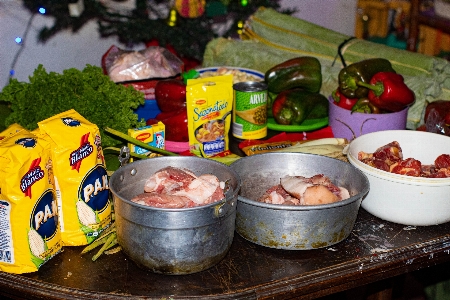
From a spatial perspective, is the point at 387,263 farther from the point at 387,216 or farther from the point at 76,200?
the point at 76,200

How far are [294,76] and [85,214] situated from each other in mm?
1363

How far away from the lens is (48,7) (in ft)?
10.5

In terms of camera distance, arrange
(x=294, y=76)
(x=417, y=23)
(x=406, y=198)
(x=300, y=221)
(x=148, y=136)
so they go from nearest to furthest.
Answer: (x=300, y=221) < (x=406, y=198) < (x=148, y=136) < (x=294, y=76) < (x=417, y=23)

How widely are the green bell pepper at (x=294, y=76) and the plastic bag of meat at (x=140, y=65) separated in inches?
17.6

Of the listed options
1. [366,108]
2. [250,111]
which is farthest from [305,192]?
[366,108]

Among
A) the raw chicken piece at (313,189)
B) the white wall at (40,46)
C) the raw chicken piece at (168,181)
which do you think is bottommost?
the white wall at (40,46)

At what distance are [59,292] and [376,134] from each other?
1124 millimetres

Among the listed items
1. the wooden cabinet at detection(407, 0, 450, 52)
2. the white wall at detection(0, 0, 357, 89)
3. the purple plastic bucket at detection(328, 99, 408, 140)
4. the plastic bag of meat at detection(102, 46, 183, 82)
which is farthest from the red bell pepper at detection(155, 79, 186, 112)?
the wooden cabinet at detection(407, 0, 450, 52)

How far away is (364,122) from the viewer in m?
2.07

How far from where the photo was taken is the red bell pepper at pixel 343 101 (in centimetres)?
222

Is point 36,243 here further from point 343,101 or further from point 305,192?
point 343,101

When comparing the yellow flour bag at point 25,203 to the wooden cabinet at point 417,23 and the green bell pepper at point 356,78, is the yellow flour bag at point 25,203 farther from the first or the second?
the wooden cabinet at point 417,23

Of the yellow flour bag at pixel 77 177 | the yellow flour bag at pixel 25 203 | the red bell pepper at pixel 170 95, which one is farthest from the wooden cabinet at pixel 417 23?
the yellow flour bag at pixel 25 203

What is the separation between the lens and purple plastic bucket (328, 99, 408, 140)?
6.78ft
